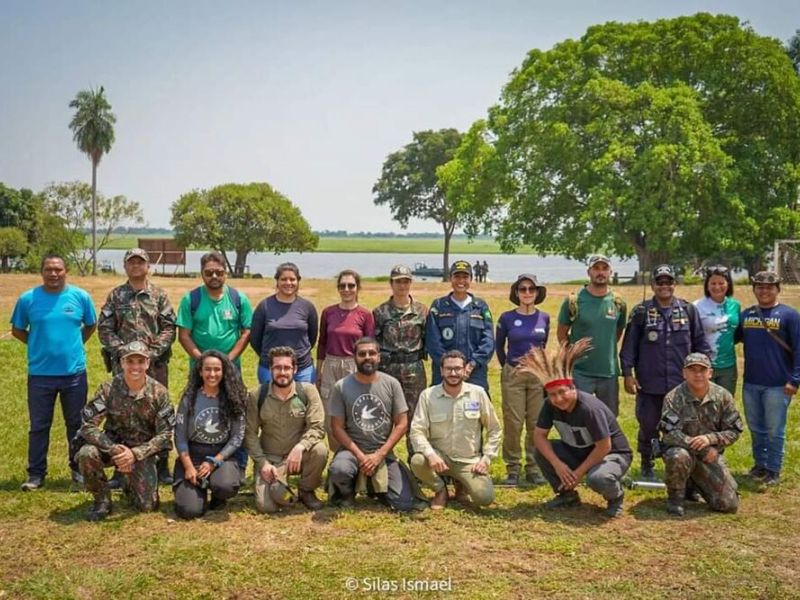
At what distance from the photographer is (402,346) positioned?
275 inches

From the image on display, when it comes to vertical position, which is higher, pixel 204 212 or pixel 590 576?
pixel 204 212

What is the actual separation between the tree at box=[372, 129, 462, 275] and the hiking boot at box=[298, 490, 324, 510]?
5024cm

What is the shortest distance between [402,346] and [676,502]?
2626 mm

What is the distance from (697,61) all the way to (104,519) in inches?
1129

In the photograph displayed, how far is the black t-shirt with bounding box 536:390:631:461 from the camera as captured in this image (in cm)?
616

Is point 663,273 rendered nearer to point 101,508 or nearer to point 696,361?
point 696,361

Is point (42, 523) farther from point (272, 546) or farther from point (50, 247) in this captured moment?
point (50, 247)

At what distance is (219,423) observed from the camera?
6344mm

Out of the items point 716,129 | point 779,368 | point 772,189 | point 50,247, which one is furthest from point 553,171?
point 50,247

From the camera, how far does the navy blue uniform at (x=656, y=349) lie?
6.84m

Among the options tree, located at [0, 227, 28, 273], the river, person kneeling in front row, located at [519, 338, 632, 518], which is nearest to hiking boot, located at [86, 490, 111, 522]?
person kneeling in front row, located at [519, 338, 632, 518]

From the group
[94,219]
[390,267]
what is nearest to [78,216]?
[94,219]

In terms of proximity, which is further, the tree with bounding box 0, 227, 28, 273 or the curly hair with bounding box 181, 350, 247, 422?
the tree with bounding box 0, 227, 28, 273

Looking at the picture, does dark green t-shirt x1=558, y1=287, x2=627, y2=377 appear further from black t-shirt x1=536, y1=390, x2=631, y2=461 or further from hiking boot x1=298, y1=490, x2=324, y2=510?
hiking boot x1=298, y1=490, x2=324, y2=510
